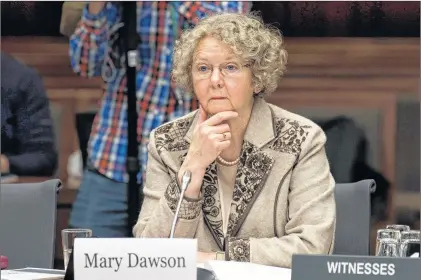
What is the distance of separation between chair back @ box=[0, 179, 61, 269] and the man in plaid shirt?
3.46 ft

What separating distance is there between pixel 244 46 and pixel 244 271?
902 millimetres

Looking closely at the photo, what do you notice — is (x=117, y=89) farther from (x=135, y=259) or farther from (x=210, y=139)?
(x=135, y=259)

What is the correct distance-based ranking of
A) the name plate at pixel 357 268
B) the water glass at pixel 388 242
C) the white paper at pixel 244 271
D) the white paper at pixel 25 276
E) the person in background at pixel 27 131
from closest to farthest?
the name plate at pixel 357 268 → the white paper at pixel 244 271 → the white paper at pixel 25 276 → the water glass at pixel 388 242 → the person in background at pixel 27 131

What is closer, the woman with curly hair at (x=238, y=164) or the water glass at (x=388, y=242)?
the water glass at (x=388, y=242)

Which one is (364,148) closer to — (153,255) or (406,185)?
(406,185)

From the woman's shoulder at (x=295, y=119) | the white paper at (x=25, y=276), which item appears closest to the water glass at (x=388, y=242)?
the woman's shoulder at (x=295, y=119)

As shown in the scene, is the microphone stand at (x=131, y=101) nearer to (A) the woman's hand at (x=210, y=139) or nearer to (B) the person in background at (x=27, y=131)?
(B) the person in background at (x=27, y=131)

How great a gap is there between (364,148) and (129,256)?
249 cm

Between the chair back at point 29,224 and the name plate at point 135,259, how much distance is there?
1209mm

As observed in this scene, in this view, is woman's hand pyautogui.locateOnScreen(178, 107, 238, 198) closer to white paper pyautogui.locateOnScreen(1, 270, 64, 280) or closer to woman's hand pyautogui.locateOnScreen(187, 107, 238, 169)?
woman's hand pyautogui.locateOnScreen(187, 107, 238, 169)

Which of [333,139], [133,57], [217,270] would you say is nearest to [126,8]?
[133,57]

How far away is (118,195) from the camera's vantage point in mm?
4164

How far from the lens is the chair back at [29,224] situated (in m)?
3.06

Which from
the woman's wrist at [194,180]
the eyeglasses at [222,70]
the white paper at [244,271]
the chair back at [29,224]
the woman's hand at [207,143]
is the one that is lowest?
the chair back at [29,224]
